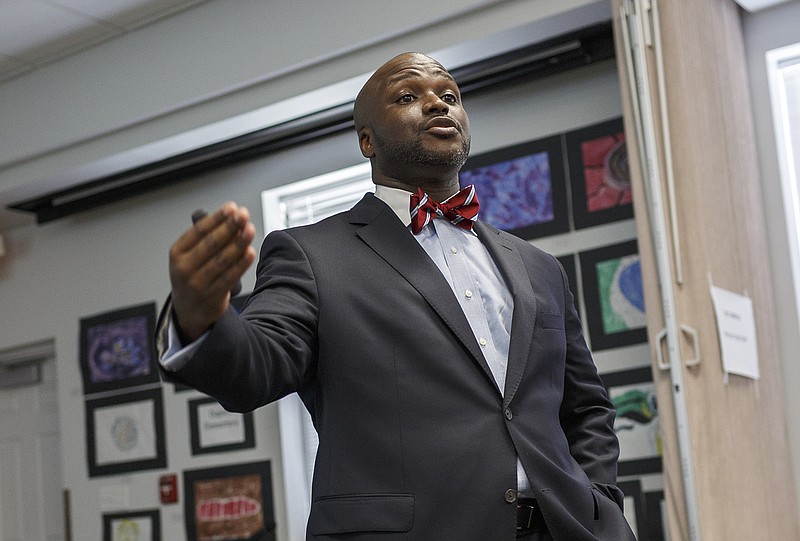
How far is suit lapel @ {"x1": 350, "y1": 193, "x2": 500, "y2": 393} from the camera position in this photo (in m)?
1.45

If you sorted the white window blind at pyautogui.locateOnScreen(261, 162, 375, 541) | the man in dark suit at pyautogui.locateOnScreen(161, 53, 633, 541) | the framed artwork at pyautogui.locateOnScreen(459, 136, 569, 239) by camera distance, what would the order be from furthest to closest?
the white window blind at pyautogui.locateOnScreen(261, 162, 375, 541) → the framed artwork at pyautogui.locateOnScreen(459, 136, 569, 239) → the man in dark suit at pyautogui.locateOnScreen(161, 53, 633, 541)

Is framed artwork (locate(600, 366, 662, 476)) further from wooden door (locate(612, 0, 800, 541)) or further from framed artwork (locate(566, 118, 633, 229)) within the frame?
framed artwork (locate(566, 118, 633, 229))

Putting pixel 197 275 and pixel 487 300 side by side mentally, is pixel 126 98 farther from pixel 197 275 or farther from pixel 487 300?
pixel 197 275

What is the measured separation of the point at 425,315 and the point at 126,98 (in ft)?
11.4

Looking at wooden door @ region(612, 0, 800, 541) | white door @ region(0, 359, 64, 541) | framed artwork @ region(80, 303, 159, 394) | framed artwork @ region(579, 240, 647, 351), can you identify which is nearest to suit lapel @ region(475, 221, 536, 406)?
wooden door @ region(612, 0, 800, 541)

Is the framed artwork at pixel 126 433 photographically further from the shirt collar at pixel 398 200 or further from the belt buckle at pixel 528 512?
the belt buckle at pixel 528 512

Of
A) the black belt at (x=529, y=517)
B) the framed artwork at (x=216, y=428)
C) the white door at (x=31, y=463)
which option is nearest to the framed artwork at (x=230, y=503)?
the framed artwork at (x=216, y=428)

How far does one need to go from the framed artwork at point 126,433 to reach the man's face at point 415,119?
3706 mm

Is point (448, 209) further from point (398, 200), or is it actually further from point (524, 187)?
point (524, 187)

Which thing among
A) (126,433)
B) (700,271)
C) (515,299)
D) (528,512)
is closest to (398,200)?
(515,299)

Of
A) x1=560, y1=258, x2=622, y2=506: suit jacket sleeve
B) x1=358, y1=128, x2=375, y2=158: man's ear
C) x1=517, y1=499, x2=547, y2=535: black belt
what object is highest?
x1=358, y1=128, x2=375, y2=158: man's ear

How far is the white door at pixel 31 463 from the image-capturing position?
573 cm

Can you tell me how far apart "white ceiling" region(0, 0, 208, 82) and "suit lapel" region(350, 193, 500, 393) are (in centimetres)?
305

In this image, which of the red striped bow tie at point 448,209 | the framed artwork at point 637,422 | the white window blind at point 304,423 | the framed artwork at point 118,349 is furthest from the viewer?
the framed artwork at point 118,349
